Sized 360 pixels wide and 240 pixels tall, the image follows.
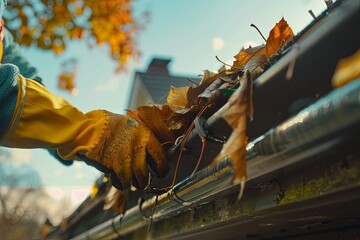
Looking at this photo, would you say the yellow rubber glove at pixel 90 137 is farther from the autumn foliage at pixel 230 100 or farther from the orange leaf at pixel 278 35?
the orange leaf at pixel 278 35

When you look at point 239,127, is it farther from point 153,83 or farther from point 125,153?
point 153,83

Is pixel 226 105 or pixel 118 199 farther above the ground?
pixel 226 105

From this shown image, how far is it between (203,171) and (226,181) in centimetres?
15

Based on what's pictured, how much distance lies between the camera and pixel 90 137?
5.02 ft

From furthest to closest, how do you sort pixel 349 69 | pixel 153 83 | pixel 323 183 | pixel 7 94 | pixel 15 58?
pixel 153 83, pixel 15 58, pixel 7 94, pixel 323 183, pixel 349 69

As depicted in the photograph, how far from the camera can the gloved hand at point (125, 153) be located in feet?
4.92

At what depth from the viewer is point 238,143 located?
0.89 metres

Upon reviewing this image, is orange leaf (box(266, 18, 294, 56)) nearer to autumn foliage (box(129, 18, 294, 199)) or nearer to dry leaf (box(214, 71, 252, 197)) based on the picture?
autumn foliage (box(129, 18, 294, 199))

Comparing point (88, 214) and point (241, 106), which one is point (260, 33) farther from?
point (88, 214)

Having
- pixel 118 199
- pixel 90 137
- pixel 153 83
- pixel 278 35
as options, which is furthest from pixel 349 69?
pixel 153 83

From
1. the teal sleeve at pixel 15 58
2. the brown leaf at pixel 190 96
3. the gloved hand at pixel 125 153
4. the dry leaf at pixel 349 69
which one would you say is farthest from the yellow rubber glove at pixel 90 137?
the teal sleeve at pixel 15 58

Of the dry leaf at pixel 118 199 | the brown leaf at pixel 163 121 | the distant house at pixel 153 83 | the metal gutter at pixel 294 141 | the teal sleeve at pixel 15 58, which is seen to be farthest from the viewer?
the distant house at pixel 153 83

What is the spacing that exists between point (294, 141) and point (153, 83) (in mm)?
6661

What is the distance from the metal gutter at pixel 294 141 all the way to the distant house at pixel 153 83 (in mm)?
4021
